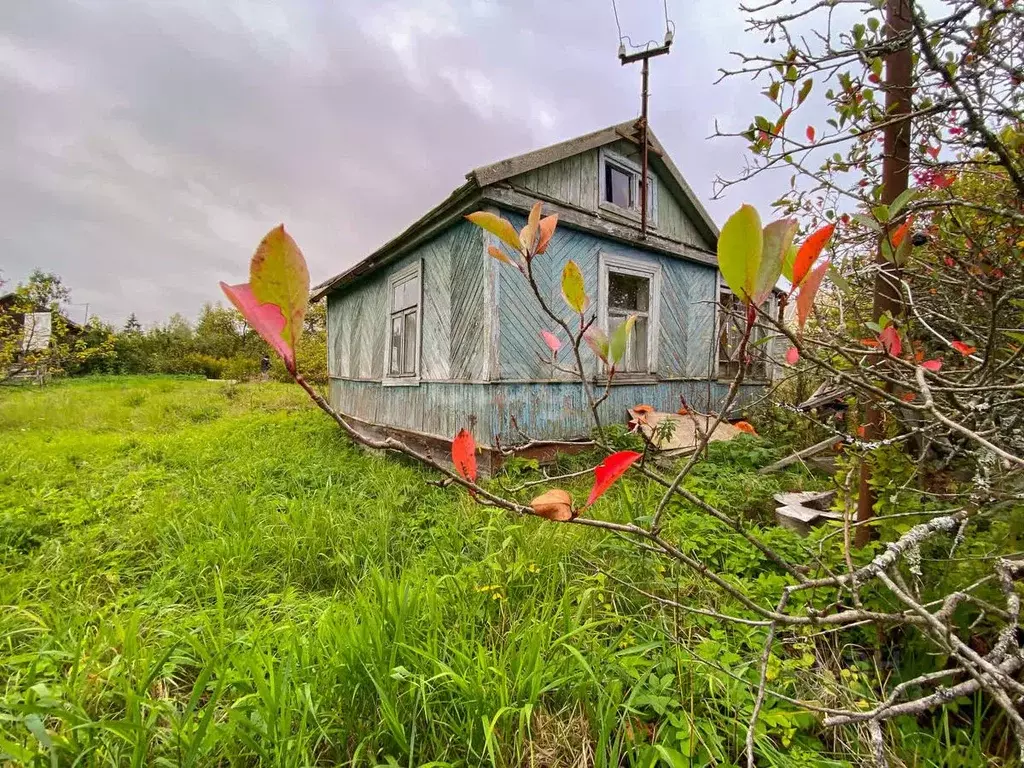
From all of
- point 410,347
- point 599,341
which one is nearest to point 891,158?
point 599,341

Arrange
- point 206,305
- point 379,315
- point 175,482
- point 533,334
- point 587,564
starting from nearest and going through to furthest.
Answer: point 587,564 → point 175,482 → point 533,334 → point 379,315 → point 206,305

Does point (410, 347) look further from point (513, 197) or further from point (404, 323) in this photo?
point (513, 197)

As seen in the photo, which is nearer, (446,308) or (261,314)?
(261,314)

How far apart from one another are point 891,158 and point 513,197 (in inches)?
129

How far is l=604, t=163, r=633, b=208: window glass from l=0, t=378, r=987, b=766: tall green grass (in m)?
3.78

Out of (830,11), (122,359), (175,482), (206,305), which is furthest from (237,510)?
(206,305)

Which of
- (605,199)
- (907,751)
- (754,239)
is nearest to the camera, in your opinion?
(754,239)

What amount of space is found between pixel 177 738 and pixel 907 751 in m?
2.16

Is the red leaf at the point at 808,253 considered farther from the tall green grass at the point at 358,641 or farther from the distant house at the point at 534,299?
the distant house at the point at 534,299

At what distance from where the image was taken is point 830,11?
1435 mm

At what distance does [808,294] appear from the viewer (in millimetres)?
727

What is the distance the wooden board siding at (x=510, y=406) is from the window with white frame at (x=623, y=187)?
91.6 inches

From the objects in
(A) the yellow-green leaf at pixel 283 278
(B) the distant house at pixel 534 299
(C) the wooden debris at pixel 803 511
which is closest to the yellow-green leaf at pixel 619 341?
(A) the yellow-green leaf at pixel 283 278

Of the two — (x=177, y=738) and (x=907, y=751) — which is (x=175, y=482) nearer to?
(x=177, y=738)
